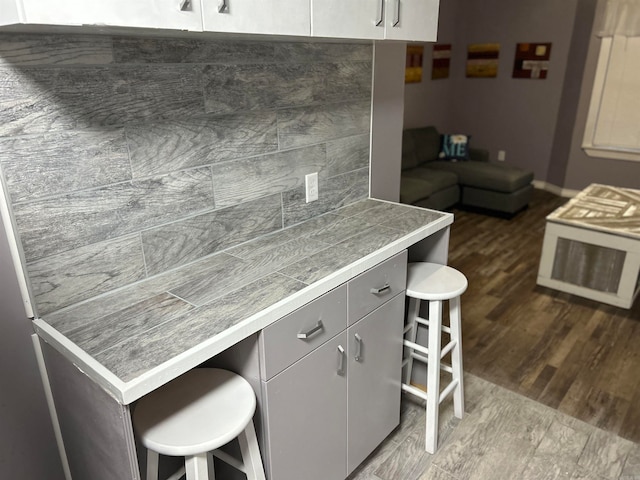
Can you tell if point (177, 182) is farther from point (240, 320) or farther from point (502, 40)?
point (502, 40)

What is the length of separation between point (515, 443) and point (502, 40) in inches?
209

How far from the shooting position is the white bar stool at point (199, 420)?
3.96ft

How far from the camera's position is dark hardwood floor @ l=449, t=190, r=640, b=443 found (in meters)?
2.40

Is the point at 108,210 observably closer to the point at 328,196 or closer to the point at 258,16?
the point at 258,16

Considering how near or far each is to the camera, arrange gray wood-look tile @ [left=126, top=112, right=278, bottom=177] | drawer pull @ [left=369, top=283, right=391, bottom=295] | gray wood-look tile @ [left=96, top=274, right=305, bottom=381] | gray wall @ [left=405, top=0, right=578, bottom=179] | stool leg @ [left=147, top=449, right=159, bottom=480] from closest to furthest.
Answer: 1. gray wood-look tile @ [left=96, top=274, right=305, bottom=381]
2. stool leg @ [left=147, top=449, right=159, bottom=480]
3. gray wood-look tile @ [left=126, top=112, right=278, bottom=177]
4. drawer pull @ [left=369, top=283, right=391, bottom=295]
5. gray wall @ [left=405, top=0, right=578, bottom=179]

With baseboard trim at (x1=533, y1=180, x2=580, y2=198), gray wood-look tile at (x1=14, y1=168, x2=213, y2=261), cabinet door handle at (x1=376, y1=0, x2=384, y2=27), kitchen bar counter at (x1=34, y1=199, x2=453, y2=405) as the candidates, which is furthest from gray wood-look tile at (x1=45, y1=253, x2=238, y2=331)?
baseboard trim at (x1=533, y1=180, x2=580, y2=198)

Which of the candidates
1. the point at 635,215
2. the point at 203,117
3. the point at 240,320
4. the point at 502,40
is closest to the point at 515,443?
the point at 240,320

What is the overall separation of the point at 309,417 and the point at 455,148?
15.8ft

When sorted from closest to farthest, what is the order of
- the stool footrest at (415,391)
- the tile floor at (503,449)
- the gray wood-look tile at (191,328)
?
the gray wood-look tile at (191,328) < the tile floor at (503,449) < the stool footrest at (415,391)

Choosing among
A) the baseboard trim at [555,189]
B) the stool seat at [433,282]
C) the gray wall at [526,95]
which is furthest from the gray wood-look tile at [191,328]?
the baseboard trim at [555,189]

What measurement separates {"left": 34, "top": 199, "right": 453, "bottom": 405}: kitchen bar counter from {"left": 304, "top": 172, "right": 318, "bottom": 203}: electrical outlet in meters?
0.15

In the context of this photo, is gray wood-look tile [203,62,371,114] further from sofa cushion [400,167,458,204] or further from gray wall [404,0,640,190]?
gray wall [404,0,640,190]

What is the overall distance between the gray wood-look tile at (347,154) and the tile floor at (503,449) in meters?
1.21

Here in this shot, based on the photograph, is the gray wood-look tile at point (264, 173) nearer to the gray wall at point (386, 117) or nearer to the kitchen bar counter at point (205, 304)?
the kitchen bar counter at point (205, 304)
